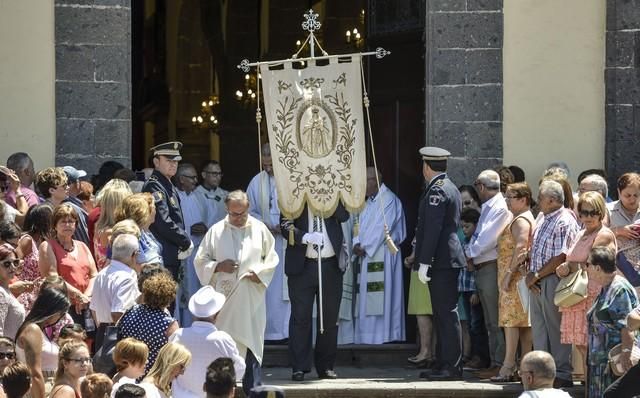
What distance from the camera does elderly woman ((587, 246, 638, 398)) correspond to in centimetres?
1305

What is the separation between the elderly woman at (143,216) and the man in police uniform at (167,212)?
67 cm

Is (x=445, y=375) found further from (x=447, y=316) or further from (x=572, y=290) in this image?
(x=572, y=290)

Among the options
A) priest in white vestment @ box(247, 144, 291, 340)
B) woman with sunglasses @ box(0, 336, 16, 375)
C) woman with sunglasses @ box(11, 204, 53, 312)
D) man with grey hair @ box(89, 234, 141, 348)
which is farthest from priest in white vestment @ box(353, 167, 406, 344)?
woman with sunglasses @ box(0, 336, 16, 375)

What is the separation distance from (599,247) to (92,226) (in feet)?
13.7

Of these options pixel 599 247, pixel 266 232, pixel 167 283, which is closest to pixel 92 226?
pixel 266 232

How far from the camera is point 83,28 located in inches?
634

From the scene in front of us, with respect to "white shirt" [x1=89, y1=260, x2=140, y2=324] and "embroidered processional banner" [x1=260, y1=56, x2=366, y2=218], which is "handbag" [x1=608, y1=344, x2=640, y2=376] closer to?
"embroidered processional banner" [x1=260, y1=56, x2=366, y2=218]

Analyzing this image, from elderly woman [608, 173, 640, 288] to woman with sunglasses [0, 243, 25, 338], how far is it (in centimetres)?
456

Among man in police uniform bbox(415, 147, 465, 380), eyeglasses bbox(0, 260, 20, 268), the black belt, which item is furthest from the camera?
the black belt

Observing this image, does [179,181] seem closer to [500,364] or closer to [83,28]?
[83,28]

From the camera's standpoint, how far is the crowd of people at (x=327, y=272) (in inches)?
492

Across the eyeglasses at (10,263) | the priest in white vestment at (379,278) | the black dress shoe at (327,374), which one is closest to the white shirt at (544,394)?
the eyeglasses at (10,263)

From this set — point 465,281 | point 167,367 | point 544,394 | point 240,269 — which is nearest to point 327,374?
point 240,269

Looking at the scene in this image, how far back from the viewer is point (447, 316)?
1473 cm
